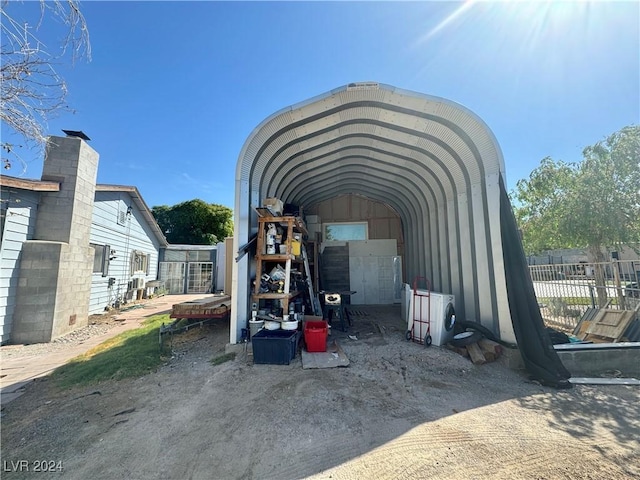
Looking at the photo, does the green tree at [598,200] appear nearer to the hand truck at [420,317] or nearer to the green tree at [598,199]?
the green tree at [598,199]

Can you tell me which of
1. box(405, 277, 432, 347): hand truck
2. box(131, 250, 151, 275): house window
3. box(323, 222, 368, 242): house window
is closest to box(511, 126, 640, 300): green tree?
box(405, 277, 432, 347): hand truck

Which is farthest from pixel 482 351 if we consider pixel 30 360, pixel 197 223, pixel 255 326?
pixel 197 223

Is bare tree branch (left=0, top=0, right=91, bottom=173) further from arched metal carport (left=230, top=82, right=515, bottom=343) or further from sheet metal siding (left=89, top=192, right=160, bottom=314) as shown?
sheet metal siding (left=89, top=192, right=160, bottom=314)

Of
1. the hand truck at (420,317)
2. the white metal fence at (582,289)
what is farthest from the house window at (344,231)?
the white metal fence at (582,289)

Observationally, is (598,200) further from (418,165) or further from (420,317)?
(420,317)

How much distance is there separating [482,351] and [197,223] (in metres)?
25.2

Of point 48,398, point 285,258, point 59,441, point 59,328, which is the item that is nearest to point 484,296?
point 285,258

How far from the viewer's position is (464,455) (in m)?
2.20

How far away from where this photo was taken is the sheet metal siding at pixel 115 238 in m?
8.99

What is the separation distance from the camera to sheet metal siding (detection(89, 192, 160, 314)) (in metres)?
8.99

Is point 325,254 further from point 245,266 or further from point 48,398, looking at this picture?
point 48,398

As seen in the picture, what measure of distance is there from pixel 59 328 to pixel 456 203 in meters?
9.94

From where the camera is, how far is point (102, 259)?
938 centimetres

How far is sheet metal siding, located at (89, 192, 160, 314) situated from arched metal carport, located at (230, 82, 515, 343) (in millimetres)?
6945
